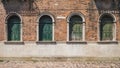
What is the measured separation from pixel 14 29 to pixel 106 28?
5988mm

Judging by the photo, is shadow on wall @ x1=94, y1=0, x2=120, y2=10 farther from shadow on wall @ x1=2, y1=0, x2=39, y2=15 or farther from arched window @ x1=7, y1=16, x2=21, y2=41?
arched window @ x1=7, y1=16, x2=21, y2=41

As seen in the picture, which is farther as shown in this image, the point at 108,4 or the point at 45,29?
the point at 45,29

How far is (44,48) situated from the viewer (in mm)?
21375

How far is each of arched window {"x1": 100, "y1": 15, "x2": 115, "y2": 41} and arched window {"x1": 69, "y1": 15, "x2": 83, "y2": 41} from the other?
136 centimetres

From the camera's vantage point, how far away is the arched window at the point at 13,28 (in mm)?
21625

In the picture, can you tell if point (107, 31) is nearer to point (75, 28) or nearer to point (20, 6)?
point (75, 28)

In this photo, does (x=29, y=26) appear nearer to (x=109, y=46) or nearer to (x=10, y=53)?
(x=10, y=53)

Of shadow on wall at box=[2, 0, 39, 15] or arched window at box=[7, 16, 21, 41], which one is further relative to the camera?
arched window at box=[7, 16, 21, 41]

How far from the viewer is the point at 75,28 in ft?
70.6

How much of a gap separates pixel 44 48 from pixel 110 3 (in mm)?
5125

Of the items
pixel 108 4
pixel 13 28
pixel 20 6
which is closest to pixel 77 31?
pixel 108 4

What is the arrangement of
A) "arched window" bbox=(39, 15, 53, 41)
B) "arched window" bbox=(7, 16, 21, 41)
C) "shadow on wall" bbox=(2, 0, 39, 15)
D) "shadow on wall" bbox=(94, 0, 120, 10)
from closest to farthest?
1. "shadow on wall" bbox=(94, 0, 120, 10)
2. "shadow on wall" bbox=(2, 0, 39, 15)
3. "arched window" bbox=(39, 15, 53, 41)
4. "arched window" bbox=(7, 16, 21, 41)

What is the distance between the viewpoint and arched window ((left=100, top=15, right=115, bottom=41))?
70.4 feet

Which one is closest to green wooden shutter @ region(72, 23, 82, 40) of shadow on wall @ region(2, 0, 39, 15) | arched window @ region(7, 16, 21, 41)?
shadow on wall @ region(2, 0, 39, 15)
